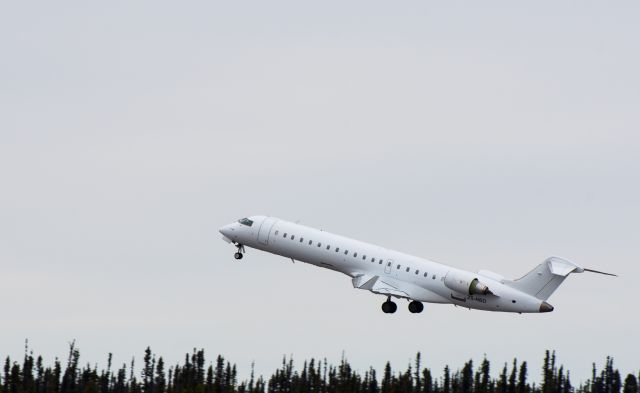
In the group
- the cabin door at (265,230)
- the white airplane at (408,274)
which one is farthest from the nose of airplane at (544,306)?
the cabin door at (265,230)

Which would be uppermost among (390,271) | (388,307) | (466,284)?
(390,271)

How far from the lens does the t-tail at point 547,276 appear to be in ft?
323

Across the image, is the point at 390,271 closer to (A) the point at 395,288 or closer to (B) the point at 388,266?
(B) the point at 388,266

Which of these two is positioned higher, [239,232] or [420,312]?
[239,232]

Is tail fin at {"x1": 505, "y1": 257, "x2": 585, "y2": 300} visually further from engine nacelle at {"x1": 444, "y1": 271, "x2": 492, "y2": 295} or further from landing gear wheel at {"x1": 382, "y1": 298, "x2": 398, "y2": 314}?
landing gear wheel at {"x1": 382, "y1": 298, "x2": 398, "y2": 314}

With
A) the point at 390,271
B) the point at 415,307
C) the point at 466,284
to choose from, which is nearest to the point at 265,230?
the point at 390,271

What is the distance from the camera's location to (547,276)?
9856cm

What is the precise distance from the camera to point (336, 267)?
104062 mm

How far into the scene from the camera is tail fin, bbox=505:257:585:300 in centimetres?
9850

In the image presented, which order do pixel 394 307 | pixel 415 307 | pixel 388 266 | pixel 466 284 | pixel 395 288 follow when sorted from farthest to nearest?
1. pixel 394 307
2. pixel 415 307
3. pixel 388 266
4. pixel 395 288
5. pixel 466 284

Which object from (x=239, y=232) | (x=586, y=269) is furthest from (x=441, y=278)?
(x=239, y=232)

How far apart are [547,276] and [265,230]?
75.7 feet

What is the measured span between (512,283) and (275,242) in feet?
63.1

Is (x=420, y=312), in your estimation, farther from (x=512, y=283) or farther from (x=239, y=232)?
(x=239, y=232)
